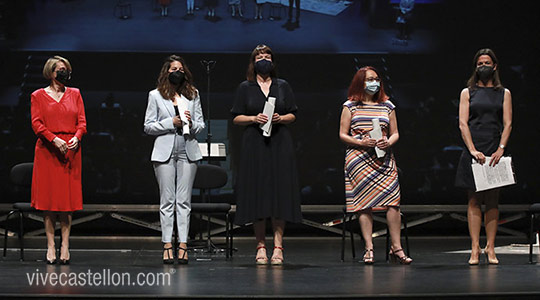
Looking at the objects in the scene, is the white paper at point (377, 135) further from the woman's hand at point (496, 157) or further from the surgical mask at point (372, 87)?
the woman's hand at point (496, 157)

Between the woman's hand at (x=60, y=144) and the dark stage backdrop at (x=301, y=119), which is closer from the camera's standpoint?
the woman's hand at (x=60, y=144)

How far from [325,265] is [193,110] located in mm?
1520

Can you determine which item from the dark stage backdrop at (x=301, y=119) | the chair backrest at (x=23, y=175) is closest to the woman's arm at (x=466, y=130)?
the dark stage backdrop at (x=301, y=119)

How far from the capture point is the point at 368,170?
18.1 feet

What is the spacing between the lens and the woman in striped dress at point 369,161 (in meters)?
5.50

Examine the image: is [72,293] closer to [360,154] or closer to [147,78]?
[360,154]

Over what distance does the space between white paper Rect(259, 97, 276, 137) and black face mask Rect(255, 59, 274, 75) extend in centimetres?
25

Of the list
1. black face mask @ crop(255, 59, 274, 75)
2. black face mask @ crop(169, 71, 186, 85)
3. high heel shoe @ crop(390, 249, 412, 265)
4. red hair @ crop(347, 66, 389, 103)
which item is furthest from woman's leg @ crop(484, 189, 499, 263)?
black face mask @ crop(169, 71, 186, 85)

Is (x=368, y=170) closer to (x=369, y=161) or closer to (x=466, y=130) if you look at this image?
(x=369, y=161)

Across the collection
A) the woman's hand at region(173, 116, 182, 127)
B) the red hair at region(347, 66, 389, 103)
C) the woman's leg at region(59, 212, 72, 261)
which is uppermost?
the red hair at region(347, 66, 389, 103)

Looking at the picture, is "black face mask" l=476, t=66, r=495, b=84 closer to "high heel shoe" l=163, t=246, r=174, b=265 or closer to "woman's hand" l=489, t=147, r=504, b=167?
"woman's hand" l=489, t=147, r=504, b=167

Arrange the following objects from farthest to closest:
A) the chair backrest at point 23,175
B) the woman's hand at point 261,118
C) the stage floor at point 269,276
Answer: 1. the chair backrest at point 23,175
2. the woman's hand at point 261,118
3. the stage floor at point 269,276

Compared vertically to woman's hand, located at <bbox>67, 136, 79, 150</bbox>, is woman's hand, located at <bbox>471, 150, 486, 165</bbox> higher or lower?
lower

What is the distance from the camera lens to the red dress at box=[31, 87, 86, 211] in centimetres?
554
